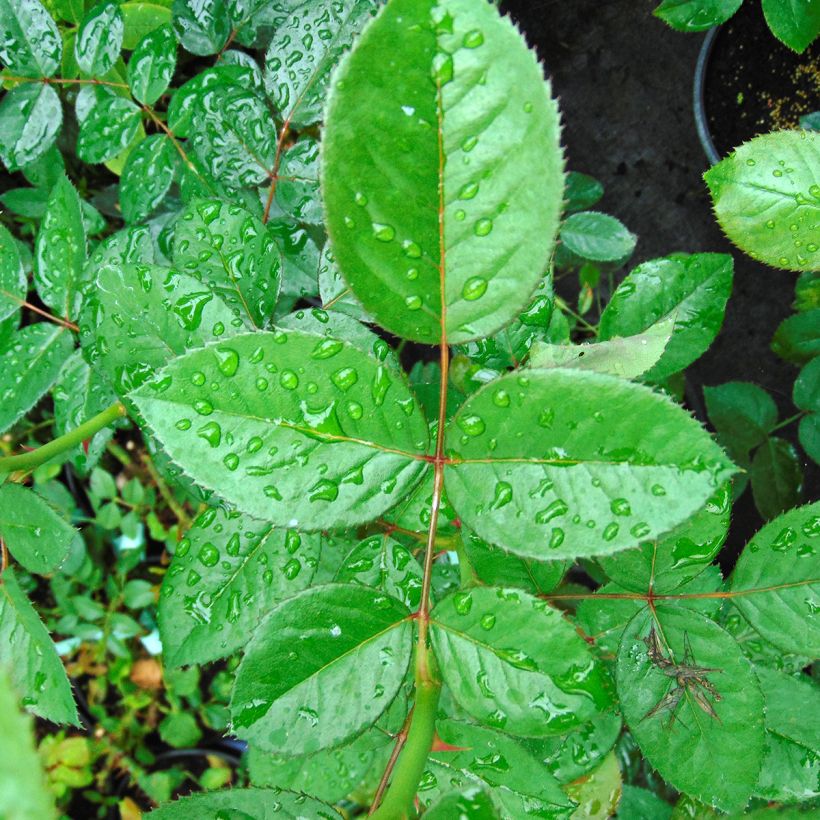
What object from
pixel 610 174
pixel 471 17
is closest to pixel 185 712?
pixel 610 174

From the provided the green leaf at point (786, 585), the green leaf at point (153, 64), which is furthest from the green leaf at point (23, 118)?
the green leaf at point (786, 585)

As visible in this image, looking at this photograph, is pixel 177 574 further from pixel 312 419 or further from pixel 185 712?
pixel 185 712

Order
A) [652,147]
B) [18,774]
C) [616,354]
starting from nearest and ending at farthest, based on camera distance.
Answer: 1. [18,774]
2. [616,354]
3. [652,147]

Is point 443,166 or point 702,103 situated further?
point 702,103

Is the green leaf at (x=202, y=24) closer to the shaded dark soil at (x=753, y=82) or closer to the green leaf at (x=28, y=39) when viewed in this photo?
the green leaf at (x=28, y=39)

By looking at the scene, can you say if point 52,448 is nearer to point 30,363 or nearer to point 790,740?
point 30,363

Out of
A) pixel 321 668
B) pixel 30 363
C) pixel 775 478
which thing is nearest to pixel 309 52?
pixel 30 363
